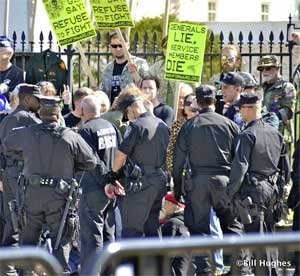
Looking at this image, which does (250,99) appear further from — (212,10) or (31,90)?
(212,10)

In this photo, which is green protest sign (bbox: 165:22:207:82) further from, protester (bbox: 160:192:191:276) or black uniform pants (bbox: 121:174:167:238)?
black uniform pants (bbox: 121:174:167:238)

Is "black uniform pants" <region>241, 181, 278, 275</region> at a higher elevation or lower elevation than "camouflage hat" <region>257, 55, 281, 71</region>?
lower

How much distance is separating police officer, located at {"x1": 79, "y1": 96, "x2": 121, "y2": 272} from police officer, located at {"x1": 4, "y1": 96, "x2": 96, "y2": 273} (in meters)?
0.55

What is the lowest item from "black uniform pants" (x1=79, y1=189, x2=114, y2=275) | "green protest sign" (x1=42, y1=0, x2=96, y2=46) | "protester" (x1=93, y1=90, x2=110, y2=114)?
"black uniform pants" (x1=79, y1=189, x2=114, y2=275)

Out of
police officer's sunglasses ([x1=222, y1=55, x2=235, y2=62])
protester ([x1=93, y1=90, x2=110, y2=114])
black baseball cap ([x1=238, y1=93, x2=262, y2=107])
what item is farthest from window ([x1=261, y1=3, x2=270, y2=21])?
black baseball cap ([x1=238, y1=93, x2=262, y2=107])

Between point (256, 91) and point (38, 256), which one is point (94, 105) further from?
point (38, 256)

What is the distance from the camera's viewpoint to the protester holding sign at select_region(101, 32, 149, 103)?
14.6 m

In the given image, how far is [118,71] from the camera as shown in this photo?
14.7 metres

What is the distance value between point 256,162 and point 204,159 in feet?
1.75

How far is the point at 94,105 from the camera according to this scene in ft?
40.9

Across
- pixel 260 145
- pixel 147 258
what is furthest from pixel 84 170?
pixel 147 258

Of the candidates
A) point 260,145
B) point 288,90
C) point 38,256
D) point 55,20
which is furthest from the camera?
point 55,20

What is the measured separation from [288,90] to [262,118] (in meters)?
1.51

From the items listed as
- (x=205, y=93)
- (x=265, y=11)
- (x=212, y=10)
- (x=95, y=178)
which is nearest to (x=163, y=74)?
(x=95, y=178)
